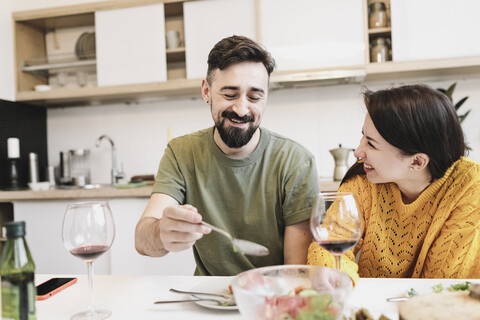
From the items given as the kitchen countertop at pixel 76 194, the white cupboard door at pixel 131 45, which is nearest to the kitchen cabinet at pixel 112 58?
the white cupboard door at pixel 131 45

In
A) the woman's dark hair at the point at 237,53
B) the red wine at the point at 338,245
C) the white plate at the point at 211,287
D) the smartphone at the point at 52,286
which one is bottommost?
the smartphone at the point at 52,286

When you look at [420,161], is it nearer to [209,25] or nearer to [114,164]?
[209,25]

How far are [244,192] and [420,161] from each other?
1.87 feet

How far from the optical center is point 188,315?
814mm

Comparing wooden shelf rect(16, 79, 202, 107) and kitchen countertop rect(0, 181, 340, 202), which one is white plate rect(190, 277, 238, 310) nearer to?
kitchen countertop rect(0, 181, 340, 202)

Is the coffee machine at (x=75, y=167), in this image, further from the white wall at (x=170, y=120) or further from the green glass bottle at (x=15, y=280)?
the green glass bottle at (x=15, y=280)

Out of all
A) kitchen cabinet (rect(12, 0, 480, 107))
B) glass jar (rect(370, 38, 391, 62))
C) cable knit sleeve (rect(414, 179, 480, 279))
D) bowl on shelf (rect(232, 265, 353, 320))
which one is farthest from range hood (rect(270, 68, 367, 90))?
bowl on shelf (rect(232, 265, 353, 320))

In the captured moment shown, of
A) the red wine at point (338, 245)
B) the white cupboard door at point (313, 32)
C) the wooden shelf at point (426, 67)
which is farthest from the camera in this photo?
the white cupboard door at point (313, 32)

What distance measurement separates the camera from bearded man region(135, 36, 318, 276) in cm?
137

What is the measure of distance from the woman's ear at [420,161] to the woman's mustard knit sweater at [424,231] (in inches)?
2.5

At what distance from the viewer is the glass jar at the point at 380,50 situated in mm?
2721

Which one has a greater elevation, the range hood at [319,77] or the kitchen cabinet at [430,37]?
the kitchen cabinet at [430,37]

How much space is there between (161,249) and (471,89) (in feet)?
8.76

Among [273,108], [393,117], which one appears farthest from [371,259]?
[273,108]
